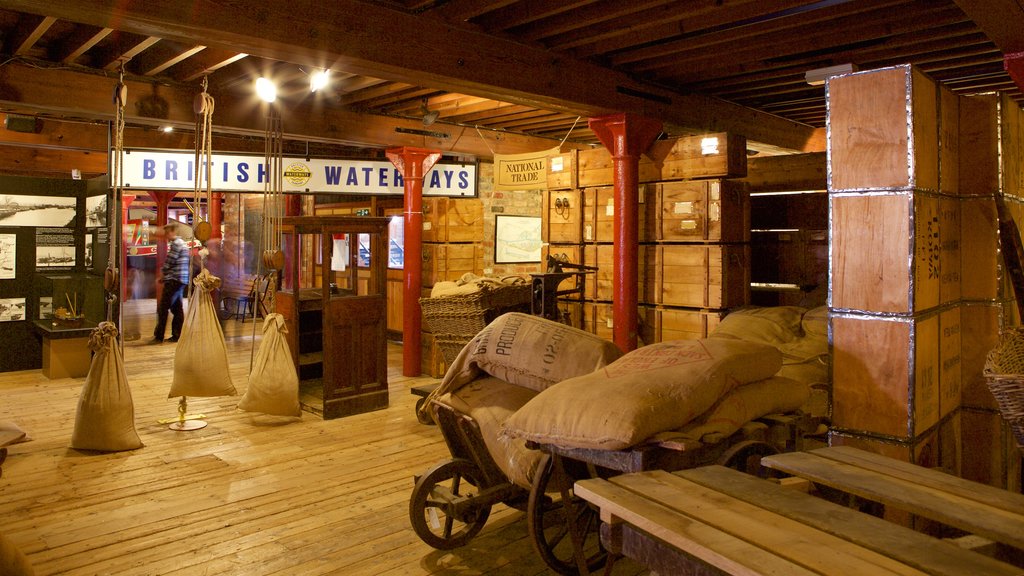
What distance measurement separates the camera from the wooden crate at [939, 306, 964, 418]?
12.5 feet

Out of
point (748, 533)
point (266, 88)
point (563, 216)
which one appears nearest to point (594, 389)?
point (748, 533)

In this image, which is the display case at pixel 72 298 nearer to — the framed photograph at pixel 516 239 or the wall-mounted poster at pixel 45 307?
the wall-mounted poster at pixel 45 307

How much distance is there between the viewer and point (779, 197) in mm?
6699

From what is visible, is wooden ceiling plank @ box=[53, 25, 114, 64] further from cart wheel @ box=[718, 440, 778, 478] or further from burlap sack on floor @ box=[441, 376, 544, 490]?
cart wheel @ box=[718, 440, 778, 478]

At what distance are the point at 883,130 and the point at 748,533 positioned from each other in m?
2.34

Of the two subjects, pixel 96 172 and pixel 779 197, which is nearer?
pixel 779 197

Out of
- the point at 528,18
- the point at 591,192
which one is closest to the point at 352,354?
the point at 591,192

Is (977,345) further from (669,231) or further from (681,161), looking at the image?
(681,161)

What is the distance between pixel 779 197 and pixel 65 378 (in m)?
7.87

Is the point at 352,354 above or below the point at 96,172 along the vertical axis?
below

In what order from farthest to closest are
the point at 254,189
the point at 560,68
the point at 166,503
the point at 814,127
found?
the point at 814,127 < the point at 254,189 < the point at 560,68 < the point at 166,503

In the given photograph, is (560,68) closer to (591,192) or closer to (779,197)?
(591,192)

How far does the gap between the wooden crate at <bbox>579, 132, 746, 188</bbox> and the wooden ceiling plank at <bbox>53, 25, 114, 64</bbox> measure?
3896 mm

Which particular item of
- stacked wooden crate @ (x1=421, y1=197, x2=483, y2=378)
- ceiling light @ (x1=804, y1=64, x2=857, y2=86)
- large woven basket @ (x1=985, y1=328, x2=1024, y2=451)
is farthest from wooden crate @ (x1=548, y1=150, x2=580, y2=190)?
large woven basket @ (x1=985, y1=328, x2=1024, y2=451)
